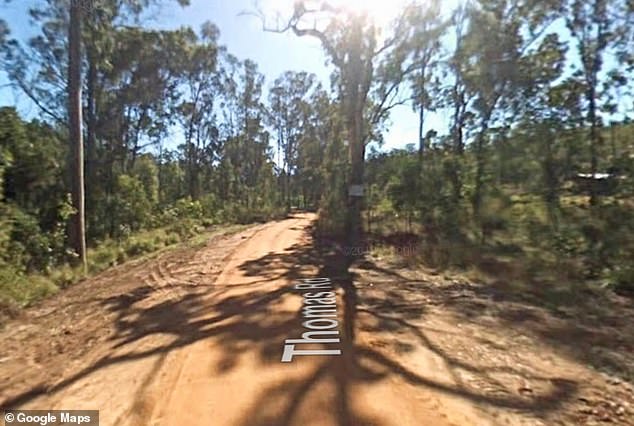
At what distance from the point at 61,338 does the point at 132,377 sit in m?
2.36

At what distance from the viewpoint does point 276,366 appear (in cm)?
468

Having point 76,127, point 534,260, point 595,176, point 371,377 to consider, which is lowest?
point 371,377

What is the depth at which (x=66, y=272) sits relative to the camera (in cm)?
1152

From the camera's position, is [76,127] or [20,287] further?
[76,127]

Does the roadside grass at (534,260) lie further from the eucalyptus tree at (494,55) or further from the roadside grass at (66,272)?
the roadside grass at (66,272)

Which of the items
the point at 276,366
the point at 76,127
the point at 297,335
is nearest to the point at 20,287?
the point at 76,127

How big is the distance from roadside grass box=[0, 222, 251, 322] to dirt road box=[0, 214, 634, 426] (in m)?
0.59

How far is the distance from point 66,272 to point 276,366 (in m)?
8.95

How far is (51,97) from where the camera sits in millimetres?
24078
